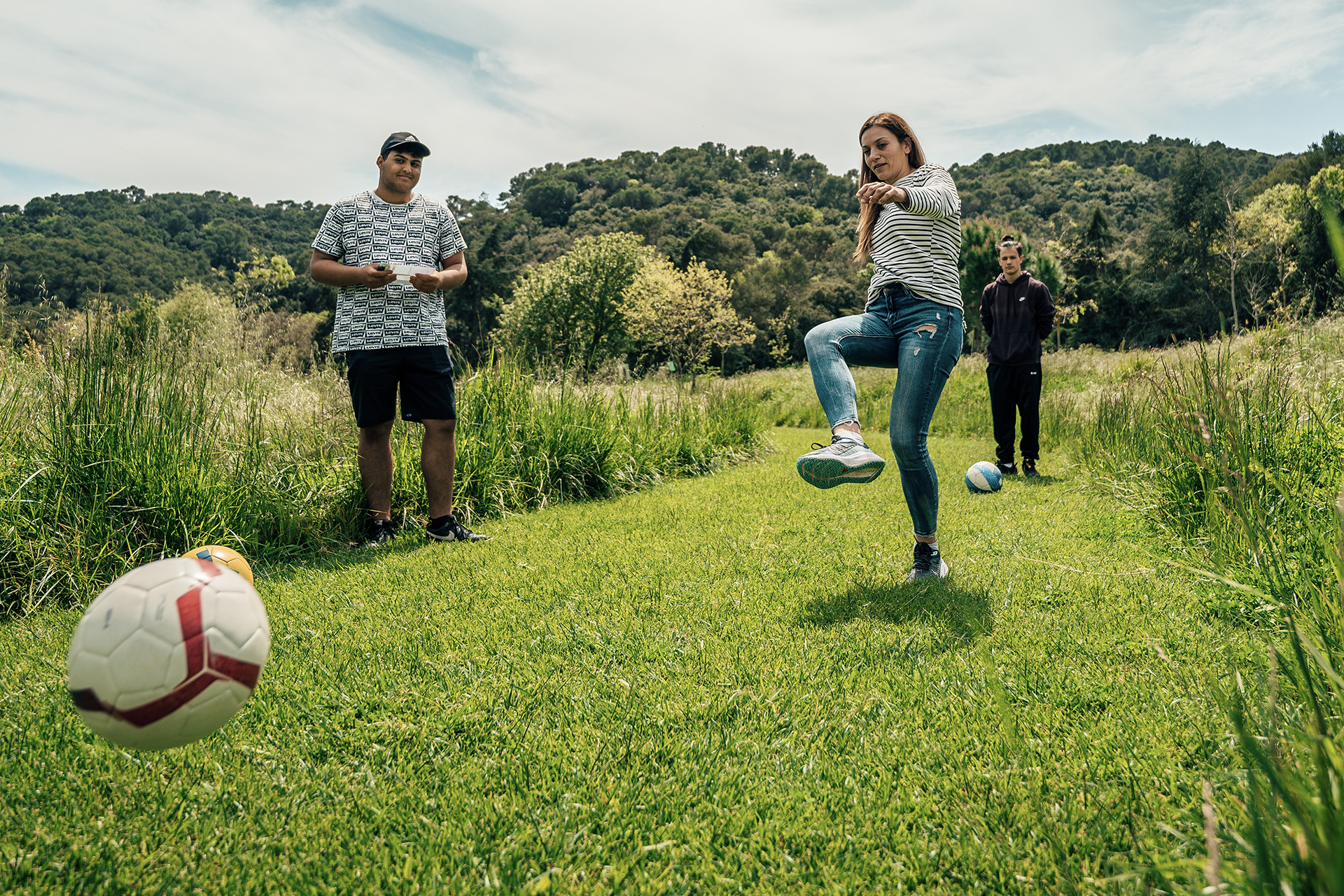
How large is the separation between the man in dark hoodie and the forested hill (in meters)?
5.28

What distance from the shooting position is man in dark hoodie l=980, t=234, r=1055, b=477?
23.7ft

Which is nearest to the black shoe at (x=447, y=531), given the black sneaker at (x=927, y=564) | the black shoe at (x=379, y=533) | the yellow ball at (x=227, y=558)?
the black shoe at (x=379, y=533)

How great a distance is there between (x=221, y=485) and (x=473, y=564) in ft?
4.90

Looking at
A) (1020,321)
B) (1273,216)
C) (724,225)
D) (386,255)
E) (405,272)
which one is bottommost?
(1020,321)

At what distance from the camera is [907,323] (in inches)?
131

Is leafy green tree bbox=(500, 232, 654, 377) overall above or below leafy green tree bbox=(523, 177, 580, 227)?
below

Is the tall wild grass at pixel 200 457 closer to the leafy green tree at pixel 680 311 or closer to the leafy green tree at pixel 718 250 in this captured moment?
the leafy green tree at pixel 680 311

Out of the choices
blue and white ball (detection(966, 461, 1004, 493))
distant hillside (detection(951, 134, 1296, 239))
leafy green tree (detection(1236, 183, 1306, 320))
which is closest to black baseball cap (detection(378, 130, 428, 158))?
blue and white ball (detection(966, 461, 1004, 493))

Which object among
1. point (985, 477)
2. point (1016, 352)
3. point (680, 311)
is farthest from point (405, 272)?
point (680, 311)

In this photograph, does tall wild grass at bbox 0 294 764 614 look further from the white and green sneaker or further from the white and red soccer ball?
the white and green sneaker

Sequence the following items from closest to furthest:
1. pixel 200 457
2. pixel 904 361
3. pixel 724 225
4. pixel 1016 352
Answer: pixel 904 361 → pixel 200 457 → pixel 1016 352 → pixel 724 225

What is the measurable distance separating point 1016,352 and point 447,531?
5.71 metres

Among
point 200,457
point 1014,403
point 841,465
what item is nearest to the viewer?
point 841,465

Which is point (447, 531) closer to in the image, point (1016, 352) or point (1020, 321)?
point (1016, 352)
